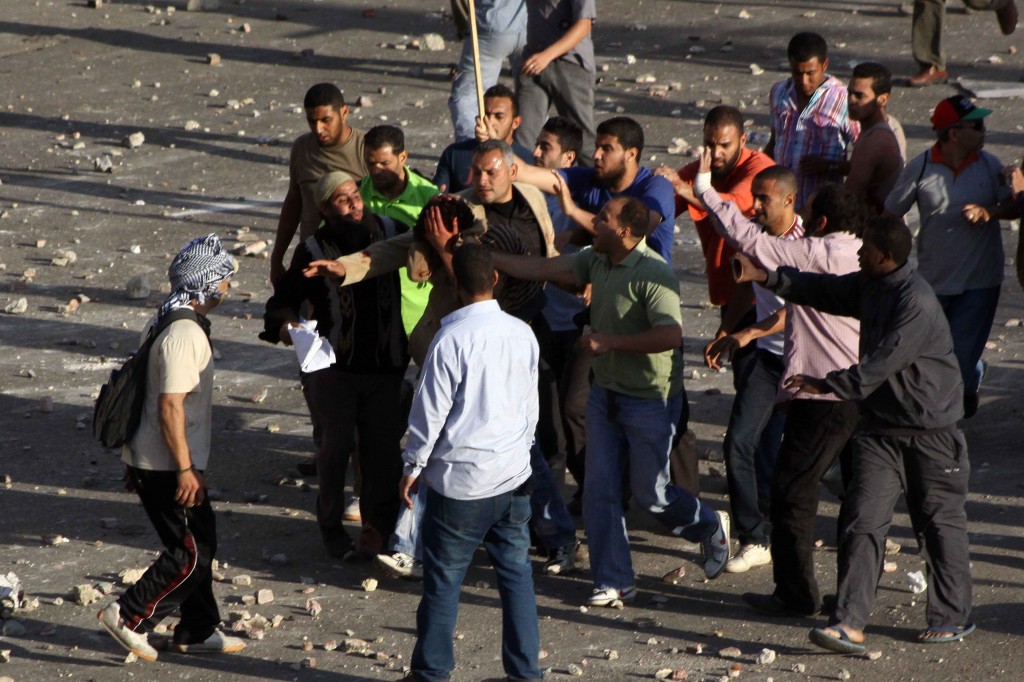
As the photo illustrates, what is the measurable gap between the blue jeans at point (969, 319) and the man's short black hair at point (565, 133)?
1988 mm

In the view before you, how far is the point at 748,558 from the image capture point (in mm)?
7000

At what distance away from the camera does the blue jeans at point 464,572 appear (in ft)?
18.4

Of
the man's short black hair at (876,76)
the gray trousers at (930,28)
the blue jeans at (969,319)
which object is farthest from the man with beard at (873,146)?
the gray trousers at (930,28)

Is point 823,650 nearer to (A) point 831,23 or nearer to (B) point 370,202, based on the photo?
(B) point 370,202

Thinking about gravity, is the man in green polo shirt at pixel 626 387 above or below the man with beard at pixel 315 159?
below

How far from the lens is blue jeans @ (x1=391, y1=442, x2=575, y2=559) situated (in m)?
6.93

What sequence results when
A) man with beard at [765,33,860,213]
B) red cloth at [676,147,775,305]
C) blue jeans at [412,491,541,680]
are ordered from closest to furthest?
1. blue jeans at [412,491,541,680]
2. red cloth at [676,147,775,305]
3. man with beard at [765,33,860,213]

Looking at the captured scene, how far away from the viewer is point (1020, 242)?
7.84 meters

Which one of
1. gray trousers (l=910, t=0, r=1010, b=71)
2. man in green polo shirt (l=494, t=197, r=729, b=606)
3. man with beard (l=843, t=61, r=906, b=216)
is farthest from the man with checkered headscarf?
gray trousers (l=910, t=0, r=1010, b=71)

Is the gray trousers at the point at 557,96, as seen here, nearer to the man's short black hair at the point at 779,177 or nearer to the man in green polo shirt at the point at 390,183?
the man in green polo shirt at the point at 390,183

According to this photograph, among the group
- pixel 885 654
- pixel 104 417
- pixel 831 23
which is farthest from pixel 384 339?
pixel 831 23

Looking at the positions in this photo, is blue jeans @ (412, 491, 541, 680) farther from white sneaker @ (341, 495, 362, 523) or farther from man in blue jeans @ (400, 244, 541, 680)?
white sneaker @ (341, 495, 362, 523)

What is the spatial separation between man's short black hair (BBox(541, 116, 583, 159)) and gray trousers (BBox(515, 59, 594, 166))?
2.59 meters

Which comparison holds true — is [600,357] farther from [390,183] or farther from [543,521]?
[390,183]
